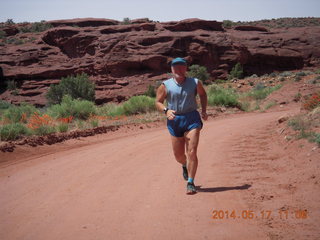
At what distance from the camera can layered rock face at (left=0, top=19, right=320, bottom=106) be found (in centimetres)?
3803

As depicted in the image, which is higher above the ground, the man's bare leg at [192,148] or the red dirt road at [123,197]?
the man's bare leg at [192,148]

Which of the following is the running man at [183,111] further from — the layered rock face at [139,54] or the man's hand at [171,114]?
the layered rock face at [139,54]

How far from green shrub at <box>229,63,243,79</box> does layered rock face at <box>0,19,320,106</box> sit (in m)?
1.18

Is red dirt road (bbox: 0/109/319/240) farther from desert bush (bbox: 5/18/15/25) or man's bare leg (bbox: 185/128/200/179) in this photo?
desert bush (bbox: 5/18/15/25)

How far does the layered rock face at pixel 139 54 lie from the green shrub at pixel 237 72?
46.3 inches

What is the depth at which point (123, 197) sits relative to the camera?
517 centimetres

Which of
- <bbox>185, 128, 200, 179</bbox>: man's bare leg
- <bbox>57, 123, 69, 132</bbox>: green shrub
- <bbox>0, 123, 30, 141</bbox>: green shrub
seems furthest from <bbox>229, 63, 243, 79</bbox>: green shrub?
<bbox>185, 128, 200, 179</bbox>: man's bare leg

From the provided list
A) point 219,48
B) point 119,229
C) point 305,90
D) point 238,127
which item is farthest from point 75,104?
point 219,48

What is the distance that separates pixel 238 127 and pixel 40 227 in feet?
28.3

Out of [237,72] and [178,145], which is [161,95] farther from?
[237,72]

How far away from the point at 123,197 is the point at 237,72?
33928 millimetres

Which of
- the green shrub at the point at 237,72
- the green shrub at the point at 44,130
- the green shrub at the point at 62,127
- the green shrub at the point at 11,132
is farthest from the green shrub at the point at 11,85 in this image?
the green shrub at the point at 11,132

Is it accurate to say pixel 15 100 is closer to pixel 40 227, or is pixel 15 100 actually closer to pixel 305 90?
pixel 305 90

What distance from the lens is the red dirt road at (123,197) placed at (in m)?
3.96
